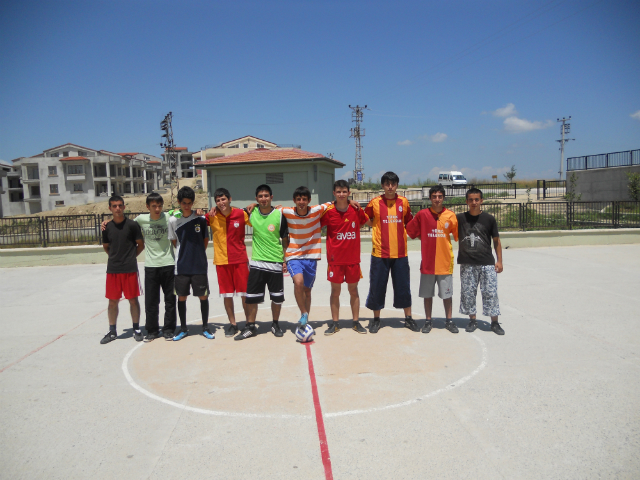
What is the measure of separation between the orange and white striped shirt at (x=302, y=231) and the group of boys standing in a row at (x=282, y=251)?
0.5 inches

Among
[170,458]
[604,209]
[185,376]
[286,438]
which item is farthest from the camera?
[604,209]

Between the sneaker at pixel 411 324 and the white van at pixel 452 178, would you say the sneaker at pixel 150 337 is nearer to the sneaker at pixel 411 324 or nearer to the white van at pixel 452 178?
the sneaker at pixel 411 324

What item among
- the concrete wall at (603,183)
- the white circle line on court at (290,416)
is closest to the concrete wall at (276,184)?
the concrete wall at (603,183)

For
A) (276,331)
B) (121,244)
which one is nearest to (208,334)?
(276,331)

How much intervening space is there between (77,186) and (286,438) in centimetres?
8307

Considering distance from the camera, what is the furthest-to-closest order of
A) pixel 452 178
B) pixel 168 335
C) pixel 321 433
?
pixel 452 178 < pixel 168 335 < pixel 321 433

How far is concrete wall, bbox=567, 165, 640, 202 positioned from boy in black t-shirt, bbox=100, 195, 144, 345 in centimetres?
2644

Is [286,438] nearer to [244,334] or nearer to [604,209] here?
[244,334]

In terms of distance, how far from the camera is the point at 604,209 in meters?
16.5

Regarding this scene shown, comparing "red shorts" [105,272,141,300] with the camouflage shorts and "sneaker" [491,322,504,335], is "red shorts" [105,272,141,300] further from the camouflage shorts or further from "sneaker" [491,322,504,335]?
"sneaker" [491,322,504,335]

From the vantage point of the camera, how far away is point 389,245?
580 cm

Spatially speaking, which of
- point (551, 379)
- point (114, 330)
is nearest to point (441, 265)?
point (551, 379)

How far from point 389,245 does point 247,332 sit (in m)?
2.22

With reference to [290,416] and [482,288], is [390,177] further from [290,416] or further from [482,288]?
[290,416]
